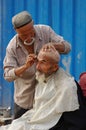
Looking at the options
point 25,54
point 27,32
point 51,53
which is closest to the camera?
point 51,53

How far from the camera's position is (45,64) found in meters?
3.14

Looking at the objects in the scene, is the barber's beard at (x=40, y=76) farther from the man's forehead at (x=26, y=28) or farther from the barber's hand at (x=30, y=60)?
the man's forehead at (x=26, y=28)

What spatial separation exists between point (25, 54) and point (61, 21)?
4.12 ft

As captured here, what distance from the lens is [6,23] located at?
4859 mm

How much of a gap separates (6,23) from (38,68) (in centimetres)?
181

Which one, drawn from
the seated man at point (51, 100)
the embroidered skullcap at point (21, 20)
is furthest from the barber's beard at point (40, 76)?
the embroidered skullcap at point (21, 20)

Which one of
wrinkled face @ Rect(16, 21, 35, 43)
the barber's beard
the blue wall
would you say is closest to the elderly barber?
wrinkled face @ Rect(16, 21, 35, 43)

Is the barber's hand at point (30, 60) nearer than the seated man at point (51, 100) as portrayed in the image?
No

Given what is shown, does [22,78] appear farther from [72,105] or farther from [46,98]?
[72,105]

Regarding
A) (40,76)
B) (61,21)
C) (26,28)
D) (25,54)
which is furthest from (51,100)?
(61,21)

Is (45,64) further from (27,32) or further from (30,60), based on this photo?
(27,32)

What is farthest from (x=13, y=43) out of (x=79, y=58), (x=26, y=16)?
(x=79, y=58)

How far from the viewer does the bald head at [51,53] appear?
122 inches

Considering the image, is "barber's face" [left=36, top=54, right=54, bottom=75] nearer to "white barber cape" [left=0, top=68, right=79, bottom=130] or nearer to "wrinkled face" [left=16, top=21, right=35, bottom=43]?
"white barber cape" [left=0, top=68, right=79, bottom=130]
